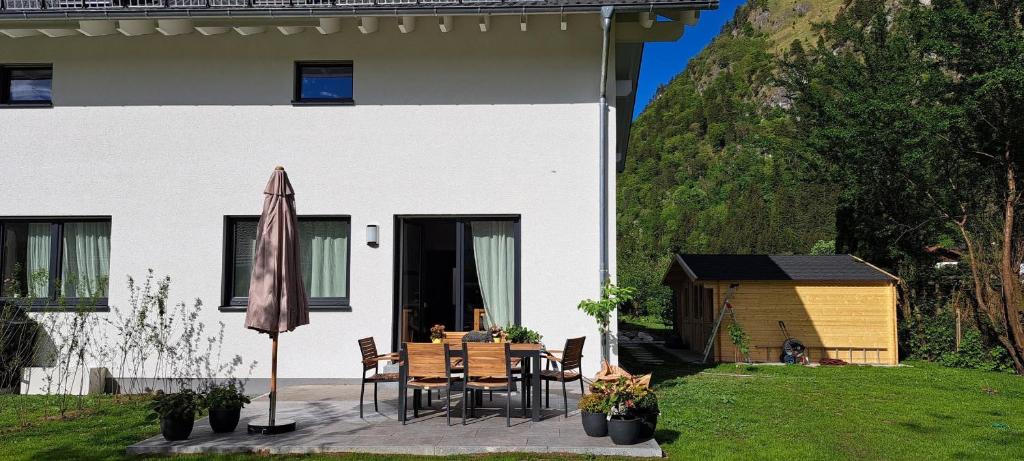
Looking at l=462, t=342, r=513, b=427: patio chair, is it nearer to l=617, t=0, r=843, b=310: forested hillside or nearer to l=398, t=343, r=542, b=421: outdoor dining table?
l=398, t=343, r=542, b=421: outdoor dining table

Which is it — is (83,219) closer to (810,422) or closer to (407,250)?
(407,250)

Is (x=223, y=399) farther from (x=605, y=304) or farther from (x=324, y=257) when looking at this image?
(x=605, y=304)

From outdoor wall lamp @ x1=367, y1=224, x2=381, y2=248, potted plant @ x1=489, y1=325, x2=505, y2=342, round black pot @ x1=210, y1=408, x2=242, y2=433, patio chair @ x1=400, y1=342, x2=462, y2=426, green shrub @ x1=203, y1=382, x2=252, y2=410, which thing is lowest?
round black pot @ x1=210, y1=408, x2=242, y2=433

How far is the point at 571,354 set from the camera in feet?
25.2

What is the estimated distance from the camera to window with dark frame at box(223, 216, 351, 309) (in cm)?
988

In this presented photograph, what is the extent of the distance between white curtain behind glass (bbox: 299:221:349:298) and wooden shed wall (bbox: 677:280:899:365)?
29.5 ft

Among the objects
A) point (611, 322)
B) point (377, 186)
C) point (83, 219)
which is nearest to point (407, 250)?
point (377, 186)

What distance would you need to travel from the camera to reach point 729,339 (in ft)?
53.2

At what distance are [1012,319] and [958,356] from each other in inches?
59.9

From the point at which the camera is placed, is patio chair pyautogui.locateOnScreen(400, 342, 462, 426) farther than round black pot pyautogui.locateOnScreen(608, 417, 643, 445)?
Yes

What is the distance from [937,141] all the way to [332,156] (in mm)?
12084

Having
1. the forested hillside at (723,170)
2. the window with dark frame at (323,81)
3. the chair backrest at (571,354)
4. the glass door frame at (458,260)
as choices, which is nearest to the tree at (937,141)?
the forested hillside at (723,170)

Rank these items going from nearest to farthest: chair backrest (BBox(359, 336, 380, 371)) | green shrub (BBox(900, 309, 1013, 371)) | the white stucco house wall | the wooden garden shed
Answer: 1. chair backrest (BBox(359, 336, 380, 371))
2. the white stucco house wall
3. green shrub (BBox(900, 309, 1013, 371))
4. the wooden garden shed

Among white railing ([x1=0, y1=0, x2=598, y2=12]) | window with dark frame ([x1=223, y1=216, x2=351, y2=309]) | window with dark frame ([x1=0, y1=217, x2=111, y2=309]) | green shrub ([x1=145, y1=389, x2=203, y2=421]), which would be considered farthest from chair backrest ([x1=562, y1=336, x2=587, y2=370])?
window with dark frame ([x1=0, y1=217, x2=111, y2=309])
